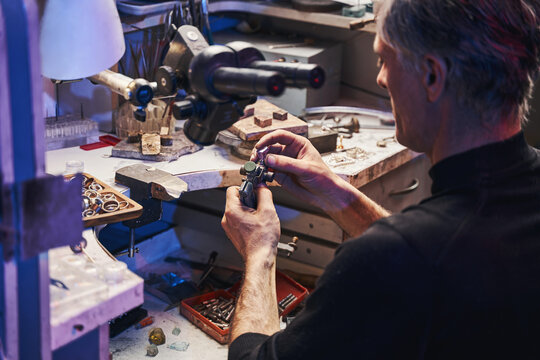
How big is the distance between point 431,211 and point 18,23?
0.63 meters

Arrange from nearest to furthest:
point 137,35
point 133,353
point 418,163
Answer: point 133,353 → point 137,35 → point 418,163

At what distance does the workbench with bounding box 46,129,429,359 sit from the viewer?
183 cm

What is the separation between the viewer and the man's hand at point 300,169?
5.08ft

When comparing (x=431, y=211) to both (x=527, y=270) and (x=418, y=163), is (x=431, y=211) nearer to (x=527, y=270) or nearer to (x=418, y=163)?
(x=527, y=270)

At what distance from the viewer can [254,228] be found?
1.42 meters

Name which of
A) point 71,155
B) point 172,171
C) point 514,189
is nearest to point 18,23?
point 514,189

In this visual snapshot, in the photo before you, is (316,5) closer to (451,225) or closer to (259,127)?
(259,127)

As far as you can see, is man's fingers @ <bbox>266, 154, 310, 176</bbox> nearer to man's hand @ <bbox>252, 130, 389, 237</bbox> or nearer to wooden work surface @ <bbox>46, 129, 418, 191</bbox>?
man's hand @ <bbox>252, 130, 389, 237</bbox>

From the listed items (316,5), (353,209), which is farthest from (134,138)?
(316,5)

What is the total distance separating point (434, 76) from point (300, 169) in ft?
1.78

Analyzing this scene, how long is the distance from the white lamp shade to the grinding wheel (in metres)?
1.23

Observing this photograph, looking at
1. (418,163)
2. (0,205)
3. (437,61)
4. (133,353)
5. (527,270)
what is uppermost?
(437,61)

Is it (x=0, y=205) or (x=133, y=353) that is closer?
(x=0, y=205)

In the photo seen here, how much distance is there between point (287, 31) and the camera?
285cm
